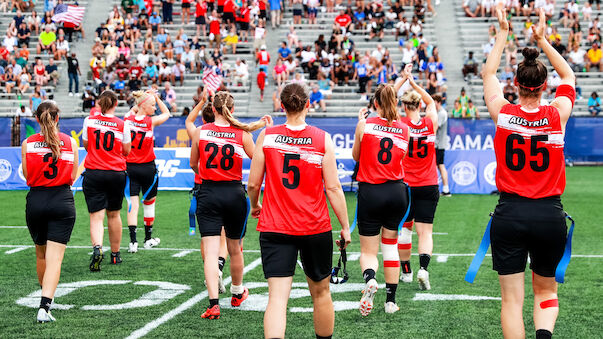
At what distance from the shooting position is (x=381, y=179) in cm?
746

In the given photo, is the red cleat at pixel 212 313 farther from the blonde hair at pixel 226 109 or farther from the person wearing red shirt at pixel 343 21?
the person wearing red shirt at pixel 343 21

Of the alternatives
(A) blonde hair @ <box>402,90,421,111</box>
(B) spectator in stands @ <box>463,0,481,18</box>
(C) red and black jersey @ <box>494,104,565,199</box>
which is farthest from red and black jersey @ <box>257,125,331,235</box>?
(B) spectator in stands @ <box>463,0,481,18</box>

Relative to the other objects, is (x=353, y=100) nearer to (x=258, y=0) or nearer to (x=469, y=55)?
(x=469, y=55)

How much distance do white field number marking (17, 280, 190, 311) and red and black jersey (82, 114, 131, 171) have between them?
1.71m

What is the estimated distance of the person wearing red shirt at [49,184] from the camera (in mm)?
7289

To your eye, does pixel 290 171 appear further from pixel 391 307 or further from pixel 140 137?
pixel 140 137

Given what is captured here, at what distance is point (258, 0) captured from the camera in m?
34.2

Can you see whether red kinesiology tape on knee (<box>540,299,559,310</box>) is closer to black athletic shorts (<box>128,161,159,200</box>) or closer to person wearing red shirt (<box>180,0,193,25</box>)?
black athletic shorts (<box>128,161,159,200</box>)

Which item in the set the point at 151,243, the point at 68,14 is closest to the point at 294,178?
the point at 151,243

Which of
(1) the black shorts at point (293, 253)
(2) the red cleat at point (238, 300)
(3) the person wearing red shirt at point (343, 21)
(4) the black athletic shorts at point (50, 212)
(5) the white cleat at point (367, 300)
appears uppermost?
(3) the person wearing red shirt at point (343, 21)

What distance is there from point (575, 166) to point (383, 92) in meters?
20.5

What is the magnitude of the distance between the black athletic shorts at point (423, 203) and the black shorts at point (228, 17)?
84.4ft

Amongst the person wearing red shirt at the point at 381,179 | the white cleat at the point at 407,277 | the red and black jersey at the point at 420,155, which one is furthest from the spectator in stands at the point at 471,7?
the person wearing red shirt at the point at 381,179

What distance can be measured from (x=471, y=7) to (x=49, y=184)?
29923 mm
